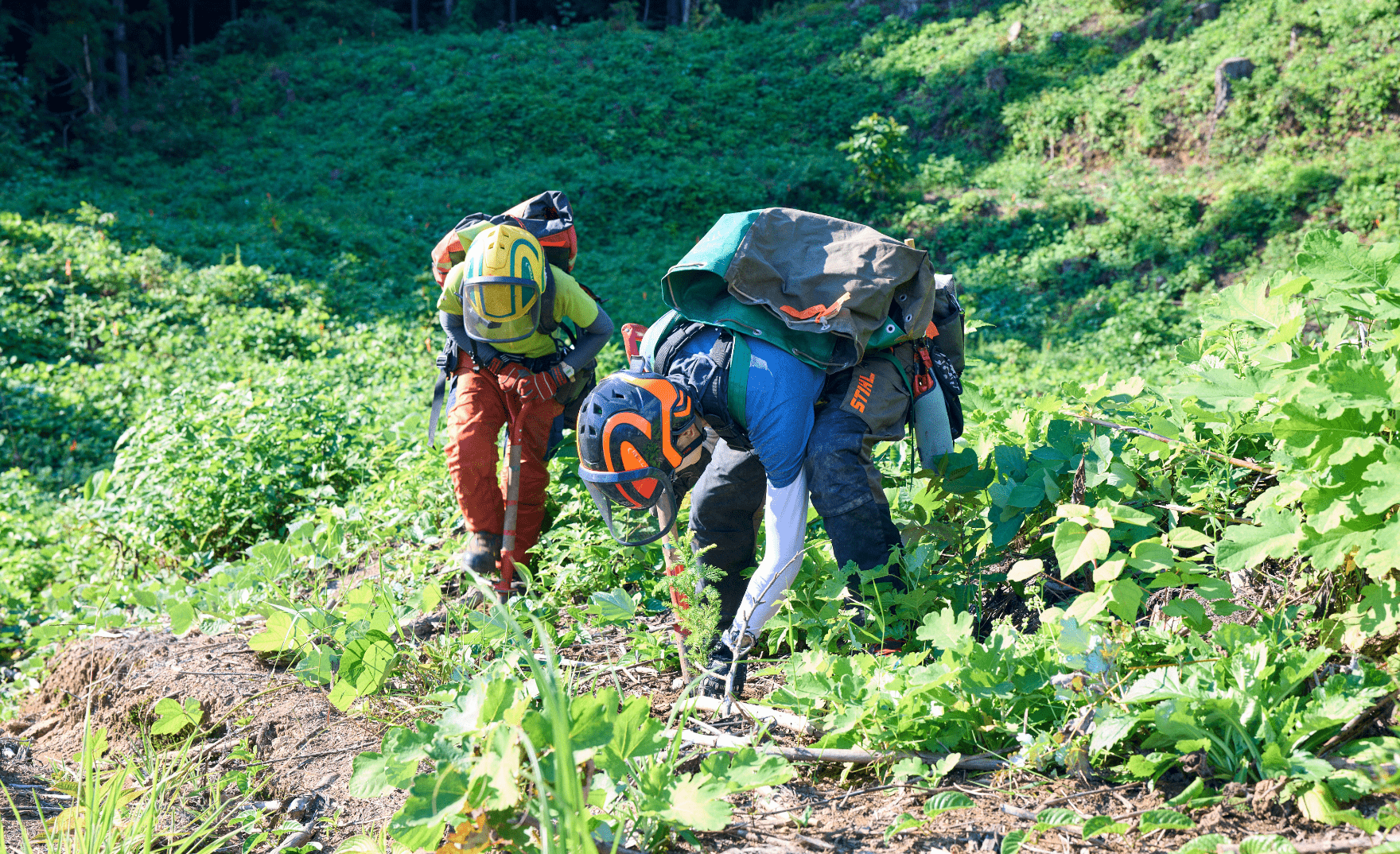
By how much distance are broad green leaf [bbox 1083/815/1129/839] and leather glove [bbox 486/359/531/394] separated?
116 inches

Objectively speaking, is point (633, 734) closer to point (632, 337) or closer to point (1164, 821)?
point (1164, 821)

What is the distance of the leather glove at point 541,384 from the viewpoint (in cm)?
414

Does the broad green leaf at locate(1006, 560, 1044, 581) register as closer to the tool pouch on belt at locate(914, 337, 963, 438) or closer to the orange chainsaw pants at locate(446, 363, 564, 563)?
the tool pouch on belt at locate(914, 337, 963, 438)

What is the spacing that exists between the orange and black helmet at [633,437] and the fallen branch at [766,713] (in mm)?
459

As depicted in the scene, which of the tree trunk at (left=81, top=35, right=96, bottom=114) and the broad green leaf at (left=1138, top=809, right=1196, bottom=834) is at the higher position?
the tree trunk at (left=81, top=35, right=96, bottom=114)

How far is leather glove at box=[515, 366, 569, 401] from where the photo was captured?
4.14m

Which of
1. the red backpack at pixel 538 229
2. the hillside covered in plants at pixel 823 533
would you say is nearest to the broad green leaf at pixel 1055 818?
the hillside covered in plants at pixel 823 533

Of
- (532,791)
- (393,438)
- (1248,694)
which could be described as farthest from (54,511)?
(1248,694)

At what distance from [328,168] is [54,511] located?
39.4ft

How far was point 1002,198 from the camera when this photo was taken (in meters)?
13.2

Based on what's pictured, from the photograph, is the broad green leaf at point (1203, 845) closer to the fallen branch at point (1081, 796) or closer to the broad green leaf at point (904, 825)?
the fallen branch at point (1081, 796)

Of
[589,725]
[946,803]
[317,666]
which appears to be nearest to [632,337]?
[317,666]

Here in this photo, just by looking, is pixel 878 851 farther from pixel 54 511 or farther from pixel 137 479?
pixel 54 511

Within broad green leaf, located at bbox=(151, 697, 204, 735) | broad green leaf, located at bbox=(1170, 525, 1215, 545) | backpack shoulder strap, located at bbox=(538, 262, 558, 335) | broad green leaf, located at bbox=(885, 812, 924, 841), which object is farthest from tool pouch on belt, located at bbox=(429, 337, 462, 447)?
broad green leaf, located at bbox=(1170, 525, 1215, 545)
